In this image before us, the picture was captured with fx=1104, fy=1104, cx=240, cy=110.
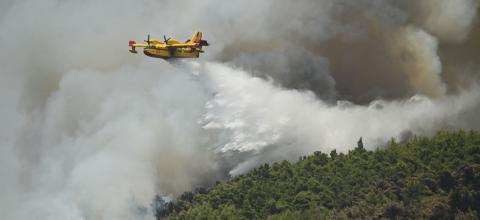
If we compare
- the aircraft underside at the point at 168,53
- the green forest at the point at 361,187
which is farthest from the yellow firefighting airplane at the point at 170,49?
the green forest at the point at 361,187

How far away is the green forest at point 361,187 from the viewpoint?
109 m

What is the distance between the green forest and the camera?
109 meters

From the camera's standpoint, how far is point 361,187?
392ft

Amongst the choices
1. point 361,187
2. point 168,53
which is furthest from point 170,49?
point 361,187

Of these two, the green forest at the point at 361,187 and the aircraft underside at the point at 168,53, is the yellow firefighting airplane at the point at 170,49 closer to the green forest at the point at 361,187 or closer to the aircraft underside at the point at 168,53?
the aircraft underside at the point at 168,53

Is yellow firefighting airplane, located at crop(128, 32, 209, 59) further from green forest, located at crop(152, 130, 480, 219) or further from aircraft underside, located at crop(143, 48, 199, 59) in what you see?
green forest, located at crop(152, 130, 480, 219)

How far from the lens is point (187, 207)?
12912 centimetres

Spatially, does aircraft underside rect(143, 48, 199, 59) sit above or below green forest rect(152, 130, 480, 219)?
A: above

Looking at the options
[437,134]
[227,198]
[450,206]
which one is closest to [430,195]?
[450,206]

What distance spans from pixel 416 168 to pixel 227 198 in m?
21.9

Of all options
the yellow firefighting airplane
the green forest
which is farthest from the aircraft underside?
the green forest

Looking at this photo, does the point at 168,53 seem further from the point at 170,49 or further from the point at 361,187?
the point at 361,187

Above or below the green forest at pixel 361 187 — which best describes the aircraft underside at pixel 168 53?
above

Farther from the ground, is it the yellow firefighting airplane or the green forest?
the yellow firefighting airplane
